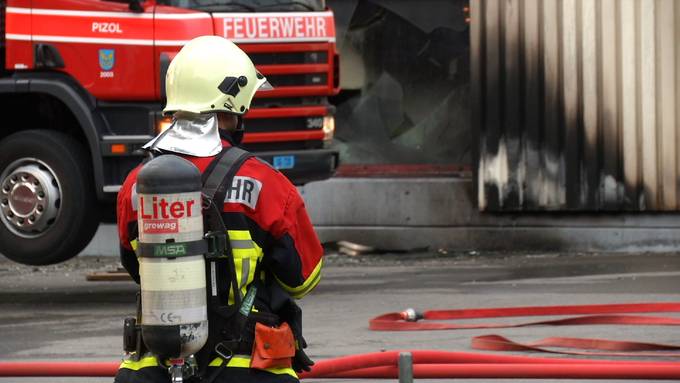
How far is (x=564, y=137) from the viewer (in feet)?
45.8

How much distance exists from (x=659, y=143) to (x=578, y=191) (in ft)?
2.93

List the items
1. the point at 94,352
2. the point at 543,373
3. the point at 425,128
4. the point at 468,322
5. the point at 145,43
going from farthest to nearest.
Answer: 1. the point at 425,128
2. the point at 145,43
3. the point at 468,322
4. the point at 94,352
5. the point at 543,373

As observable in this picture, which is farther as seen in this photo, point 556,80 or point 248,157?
point 556,80

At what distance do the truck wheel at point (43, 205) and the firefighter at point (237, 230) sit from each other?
624cm

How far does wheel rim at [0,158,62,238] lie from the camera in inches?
409

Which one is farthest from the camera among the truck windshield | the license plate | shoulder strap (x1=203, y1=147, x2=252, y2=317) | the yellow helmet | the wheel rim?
the license plate

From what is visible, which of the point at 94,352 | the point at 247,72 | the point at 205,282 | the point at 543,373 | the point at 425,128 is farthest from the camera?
the point at 425,128

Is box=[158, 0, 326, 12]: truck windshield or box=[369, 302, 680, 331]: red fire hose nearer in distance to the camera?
box=[369, 302, 680, 331]: red fire hose

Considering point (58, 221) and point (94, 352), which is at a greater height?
point (58, 221)

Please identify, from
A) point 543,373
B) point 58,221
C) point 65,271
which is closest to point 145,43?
point 58,221

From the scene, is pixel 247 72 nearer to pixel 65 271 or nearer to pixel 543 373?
pixel 543 373

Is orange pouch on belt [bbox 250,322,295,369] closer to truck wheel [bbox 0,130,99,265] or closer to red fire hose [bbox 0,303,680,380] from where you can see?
red fire hose [bbox 0,303,680,380]

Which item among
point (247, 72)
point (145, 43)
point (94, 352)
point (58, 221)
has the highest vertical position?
point (145, 43)

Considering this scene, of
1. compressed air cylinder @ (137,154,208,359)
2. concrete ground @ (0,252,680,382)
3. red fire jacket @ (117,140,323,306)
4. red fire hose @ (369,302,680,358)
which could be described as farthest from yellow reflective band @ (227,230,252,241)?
red fire hose @ (369,302,680,358)
